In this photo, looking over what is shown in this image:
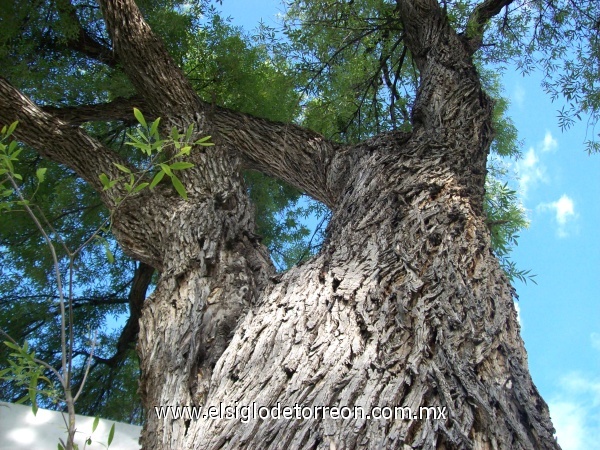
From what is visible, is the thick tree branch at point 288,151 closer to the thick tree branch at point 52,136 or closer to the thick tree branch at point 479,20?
the thick tree branch at point 52,136

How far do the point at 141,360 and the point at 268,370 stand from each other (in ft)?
2.27

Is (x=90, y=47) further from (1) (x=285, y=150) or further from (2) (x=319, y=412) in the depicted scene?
(2) (x=319, y=412)

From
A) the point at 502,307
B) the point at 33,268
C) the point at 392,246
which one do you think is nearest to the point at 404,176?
the point at 392,246

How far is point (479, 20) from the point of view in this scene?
Result: 427cm

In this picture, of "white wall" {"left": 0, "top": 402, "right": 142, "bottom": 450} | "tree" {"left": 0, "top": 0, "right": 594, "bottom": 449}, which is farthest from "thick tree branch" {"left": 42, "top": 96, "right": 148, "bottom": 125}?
"white wall" {"left": 0, "top": 402, "right": 142, "bottom": 450}

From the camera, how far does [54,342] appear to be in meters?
5.54

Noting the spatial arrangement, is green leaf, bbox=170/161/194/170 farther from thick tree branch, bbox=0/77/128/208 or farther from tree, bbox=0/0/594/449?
thick tree branch, bbox=0/77/128/208

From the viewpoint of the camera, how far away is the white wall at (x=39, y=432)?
12.6ft

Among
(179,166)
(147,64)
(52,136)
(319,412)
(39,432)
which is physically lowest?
(319,412)

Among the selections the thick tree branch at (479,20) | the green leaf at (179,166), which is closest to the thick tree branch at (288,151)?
the thick tree branch at (479,20)

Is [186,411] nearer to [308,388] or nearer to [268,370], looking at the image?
[268,370]

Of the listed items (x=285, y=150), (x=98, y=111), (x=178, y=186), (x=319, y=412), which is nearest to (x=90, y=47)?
(x=98, y=111)

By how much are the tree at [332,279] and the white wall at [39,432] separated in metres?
1.76

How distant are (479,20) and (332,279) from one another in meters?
3.06
